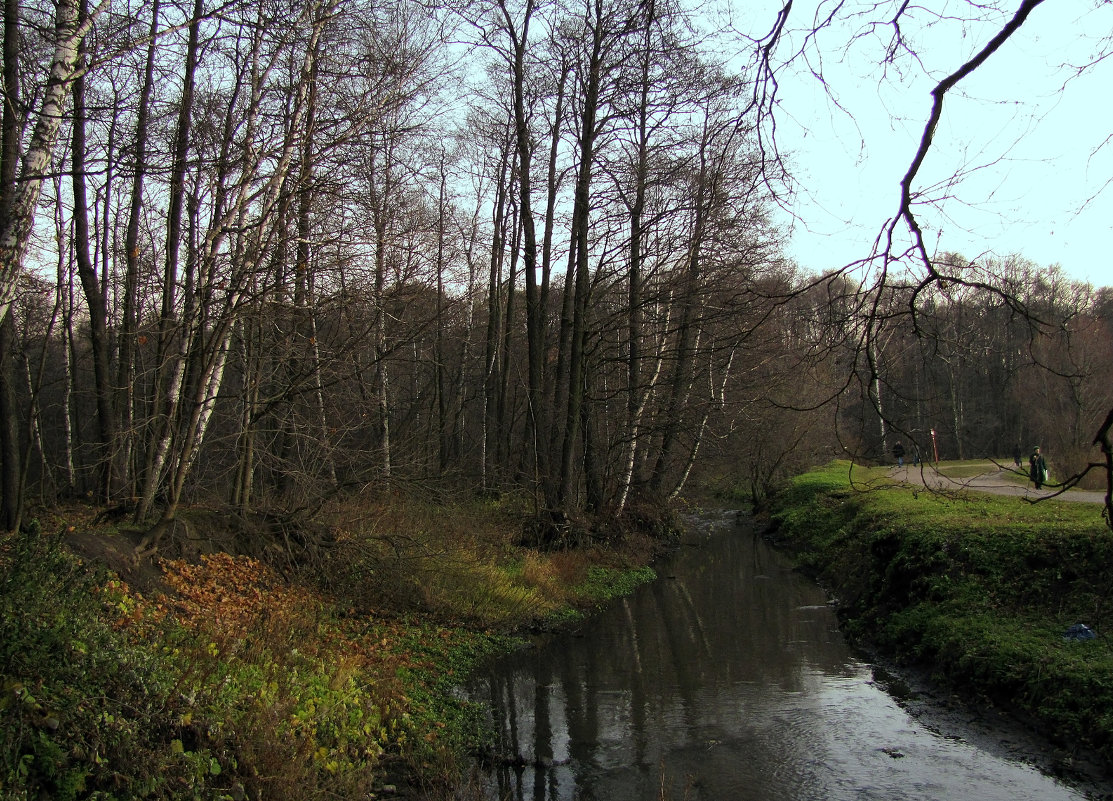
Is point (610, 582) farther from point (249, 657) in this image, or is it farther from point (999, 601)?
point (249, 657)

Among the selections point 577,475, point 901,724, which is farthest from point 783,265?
point 901,724

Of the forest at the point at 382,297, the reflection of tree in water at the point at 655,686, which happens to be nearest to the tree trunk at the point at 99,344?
the forest at the point at 382,297

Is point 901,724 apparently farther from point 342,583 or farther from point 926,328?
point 342,583

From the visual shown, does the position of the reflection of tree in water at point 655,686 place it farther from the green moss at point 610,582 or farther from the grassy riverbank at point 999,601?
the grassy riverbank at point 999,601

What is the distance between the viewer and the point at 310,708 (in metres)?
6.35

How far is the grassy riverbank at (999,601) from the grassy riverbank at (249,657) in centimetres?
466

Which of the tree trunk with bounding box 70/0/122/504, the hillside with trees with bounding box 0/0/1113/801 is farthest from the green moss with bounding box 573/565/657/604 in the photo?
the tree trunk with bounding box 70/0/122/504

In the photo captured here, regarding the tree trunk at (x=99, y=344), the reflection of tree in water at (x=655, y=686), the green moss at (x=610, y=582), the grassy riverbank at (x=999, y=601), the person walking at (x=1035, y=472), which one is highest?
the tree trunk at (x=99, y=344)

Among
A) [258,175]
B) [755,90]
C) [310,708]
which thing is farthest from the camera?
[258,175]

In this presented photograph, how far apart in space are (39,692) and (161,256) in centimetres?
1175

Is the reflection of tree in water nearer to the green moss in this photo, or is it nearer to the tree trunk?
the green moss

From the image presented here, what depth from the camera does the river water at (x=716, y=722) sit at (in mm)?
6844

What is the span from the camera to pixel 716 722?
8.40m

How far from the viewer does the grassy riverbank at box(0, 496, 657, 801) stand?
435cm
